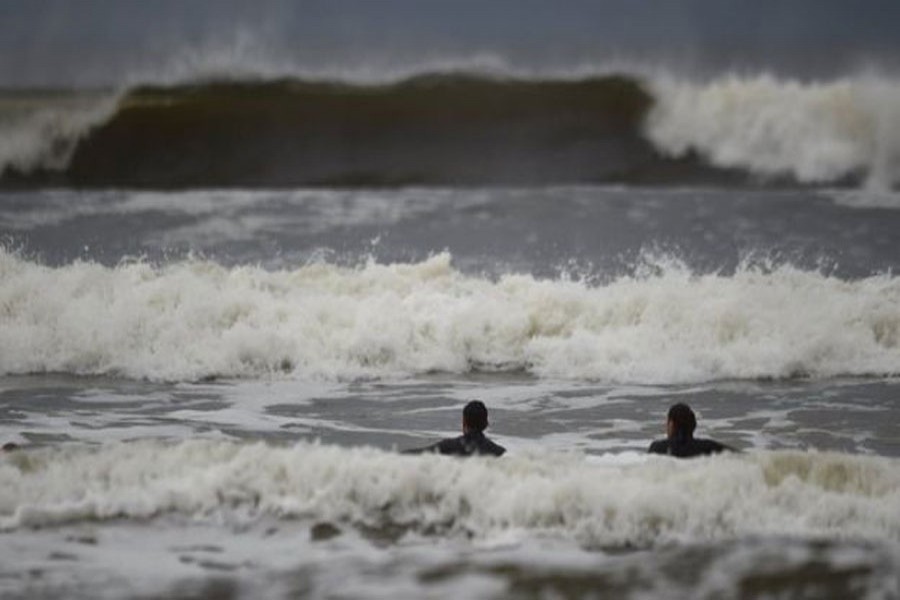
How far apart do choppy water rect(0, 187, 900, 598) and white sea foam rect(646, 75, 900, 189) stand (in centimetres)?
151

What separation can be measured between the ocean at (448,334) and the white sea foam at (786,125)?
60mm

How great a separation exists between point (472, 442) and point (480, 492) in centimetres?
83

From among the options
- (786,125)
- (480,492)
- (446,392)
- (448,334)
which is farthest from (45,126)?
(480,492)

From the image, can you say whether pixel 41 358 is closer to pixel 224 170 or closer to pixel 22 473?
pixel 22 473

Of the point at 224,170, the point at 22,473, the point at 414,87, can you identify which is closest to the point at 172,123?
the point at 224,170

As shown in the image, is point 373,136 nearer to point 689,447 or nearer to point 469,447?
point 469,447

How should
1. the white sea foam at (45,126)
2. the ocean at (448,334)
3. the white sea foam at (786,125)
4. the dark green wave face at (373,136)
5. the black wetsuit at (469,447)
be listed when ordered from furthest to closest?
the dark green wave face at (373,136) → the white sea foam at (45,126) → the white sea foam at (786,125) → the black wetsuit at (469,447) → the ocean at (448,334)

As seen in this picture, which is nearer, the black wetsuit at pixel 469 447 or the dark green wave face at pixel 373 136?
the black wetsuit at pixel 469 447

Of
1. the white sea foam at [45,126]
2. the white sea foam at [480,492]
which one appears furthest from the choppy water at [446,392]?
the white sea foam at [45,126]

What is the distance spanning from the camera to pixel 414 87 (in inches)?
1098

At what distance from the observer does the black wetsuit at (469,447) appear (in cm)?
814

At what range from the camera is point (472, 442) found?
817cm

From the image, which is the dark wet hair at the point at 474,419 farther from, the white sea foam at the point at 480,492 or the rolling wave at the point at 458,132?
the rolling wave at the point at 458,132

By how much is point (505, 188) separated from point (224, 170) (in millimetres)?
4995
